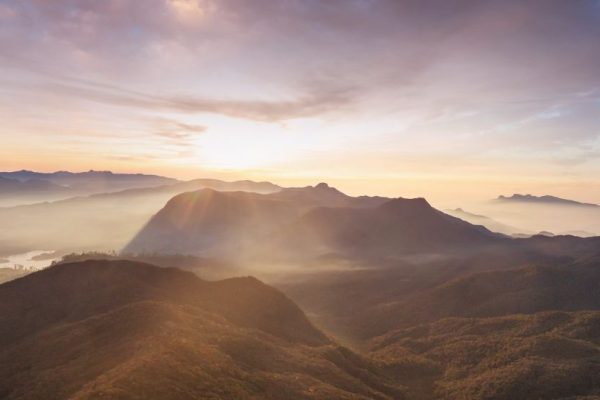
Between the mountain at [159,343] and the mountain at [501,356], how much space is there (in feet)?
20.0

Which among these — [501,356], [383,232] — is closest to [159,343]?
[501,356]

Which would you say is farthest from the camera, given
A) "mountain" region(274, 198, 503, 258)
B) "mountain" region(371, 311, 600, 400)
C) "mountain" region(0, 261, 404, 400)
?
"mountain" region(274, 198, 503, 258)

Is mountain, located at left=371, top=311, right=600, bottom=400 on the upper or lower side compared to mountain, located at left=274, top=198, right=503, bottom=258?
lower

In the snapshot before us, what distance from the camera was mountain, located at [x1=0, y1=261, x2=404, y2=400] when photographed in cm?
2866

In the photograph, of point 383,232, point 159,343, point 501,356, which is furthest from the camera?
point 383,232

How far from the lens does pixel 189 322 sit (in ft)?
138

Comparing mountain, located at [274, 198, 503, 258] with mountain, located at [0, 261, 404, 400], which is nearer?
mountain, located at [0, 261, 404, 400]

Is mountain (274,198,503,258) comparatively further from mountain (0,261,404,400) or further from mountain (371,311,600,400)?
mountain (0,261,404,400)

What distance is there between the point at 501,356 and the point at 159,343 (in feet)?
118

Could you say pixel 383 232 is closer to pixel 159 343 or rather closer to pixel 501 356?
pixel 501 356

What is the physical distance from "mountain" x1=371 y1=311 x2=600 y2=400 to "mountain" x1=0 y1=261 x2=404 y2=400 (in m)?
6.09

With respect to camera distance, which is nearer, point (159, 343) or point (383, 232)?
point (159, 343)

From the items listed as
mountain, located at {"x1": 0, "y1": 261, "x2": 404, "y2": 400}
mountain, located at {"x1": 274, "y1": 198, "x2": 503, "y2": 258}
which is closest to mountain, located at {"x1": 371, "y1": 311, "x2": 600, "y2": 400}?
mountain, located at {"x1": 0, "y1": 261, "x2": 404, "y2": 400}

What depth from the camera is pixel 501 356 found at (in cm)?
4594
